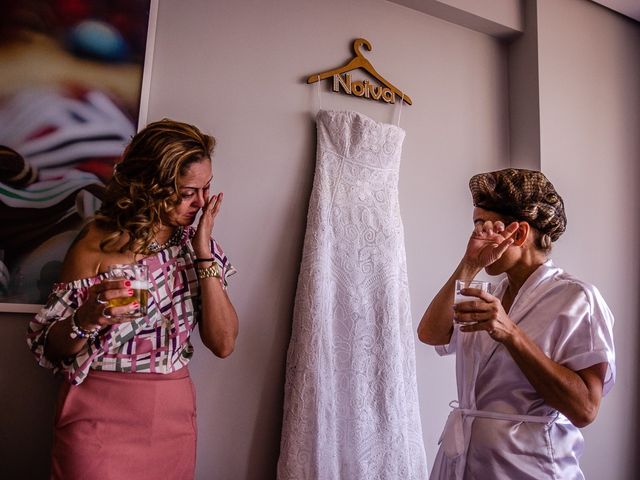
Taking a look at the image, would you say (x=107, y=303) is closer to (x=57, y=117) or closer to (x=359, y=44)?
(x=57, y=117)

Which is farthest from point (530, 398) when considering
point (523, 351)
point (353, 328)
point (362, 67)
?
point (362, 67)

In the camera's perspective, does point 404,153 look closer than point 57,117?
No

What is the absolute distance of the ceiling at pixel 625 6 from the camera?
227 cm

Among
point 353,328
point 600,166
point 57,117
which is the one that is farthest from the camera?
point 600,166

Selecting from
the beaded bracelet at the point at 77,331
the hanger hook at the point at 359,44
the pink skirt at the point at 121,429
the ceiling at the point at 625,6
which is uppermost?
the ceiling at the point at 625,6

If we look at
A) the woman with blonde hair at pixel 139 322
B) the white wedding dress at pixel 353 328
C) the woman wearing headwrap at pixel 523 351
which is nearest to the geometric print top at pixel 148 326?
the woman with blonde hair at pixel 139 322

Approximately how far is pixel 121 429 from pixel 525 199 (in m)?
1.15

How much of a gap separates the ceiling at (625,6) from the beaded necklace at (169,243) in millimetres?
2245

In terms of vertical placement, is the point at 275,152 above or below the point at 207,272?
above

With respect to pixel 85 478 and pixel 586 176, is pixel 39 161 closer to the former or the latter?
pixel 85 478

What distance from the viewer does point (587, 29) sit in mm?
2314

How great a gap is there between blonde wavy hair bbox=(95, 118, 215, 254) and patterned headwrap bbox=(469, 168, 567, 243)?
803mm

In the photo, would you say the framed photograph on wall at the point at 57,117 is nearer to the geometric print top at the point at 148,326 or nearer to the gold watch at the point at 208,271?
the geometric print top at the point at 148,326

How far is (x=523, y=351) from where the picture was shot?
1.03 m
